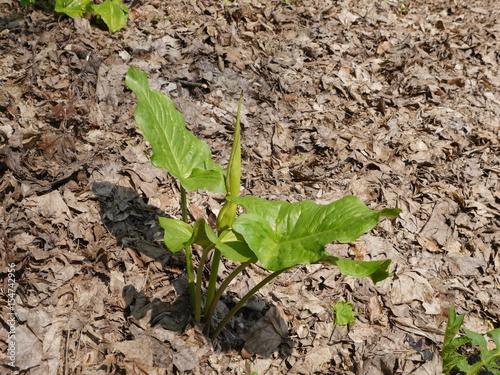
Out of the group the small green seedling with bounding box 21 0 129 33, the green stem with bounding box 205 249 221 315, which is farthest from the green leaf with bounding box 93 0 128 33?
the green stem with bounding box 205 249 221 315

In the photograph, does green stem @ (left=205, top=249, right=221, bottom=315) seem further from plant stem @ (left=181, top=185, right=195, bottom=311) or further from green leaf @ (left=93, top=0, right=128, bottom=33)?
green leaf @ (left=93, top=0, right=128, bottom=33)

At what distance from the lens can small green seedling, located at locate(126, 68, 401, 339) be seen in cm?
149

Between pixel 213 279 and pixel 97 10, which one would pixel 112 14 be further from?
pixel 213 279

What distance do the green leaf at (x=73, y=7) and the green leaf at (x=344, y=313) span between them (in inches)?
121

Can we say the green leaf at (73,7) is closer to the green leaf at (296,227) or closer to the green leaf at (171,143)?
the green leaf at (171,143)

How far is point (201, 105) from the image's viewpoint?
332cm

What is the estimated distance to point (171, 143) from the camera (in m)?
2.00

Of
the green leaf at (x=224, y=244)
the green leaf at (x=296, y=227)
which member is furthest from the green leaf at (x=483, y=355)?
the green leaf at (x=224, y=244)

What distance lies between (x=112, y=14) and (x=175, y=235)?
267cm

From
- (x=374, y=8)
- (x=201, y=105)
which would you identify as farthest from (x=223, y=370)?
(x=374, y=8)

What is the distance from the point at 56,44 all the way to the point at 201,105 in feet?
4.08

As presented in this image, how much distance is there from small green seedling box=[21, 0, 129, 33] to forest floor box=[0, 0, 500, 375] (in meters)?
0.09

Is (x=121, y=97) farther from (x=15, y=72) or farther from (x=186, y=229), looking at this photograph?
(x=186, y=229)

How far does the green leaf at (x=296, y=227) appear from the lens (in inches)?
58.2
